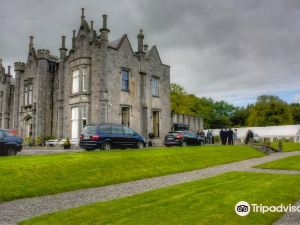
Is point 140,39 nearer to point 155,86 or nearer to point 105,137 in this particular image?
point 155,86

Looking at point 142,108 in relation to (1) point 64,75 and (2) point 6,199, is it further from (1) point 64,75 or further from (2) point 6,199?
(2) point 6,199

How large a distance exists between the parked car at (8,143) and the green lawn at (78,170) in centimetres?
466

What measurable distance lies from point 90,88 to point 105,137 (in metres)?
10.4

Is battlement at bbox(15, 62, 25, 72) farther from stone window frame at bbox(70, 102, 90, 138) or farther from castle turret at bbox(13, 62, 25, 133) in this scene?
stone window frame at bbox(70, 102, 90, 138)

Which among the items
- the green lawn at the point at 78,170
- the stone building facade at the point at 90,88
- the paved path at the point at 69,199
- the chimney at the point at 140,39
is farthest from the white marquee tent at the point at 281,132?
the paved path at the point at 69,199

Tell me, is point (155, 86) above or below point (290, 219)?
above

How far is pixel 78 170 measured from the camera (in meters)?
13.6

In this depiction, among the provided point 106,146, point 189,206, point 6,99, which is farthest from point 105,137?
point 6,99

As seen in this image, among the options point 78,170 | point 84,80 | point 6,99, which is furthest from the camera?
point 6,99

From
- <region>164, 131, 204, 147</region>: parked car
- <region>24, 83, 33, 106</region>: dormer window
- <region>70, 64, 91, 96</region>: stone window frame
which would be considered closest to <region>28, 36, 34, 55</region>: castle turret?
<region>24, 83, 33, 106</region>: dormer window

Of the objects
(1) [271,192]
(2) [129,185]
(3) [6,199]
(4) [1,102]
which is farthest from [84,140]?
(4) [1,102]

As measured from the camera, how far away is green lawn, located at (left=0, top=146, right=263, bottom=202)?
11.2 m

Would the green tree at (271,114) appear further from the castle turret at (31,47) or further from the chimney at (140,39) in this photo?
the castle turret at (31,47)

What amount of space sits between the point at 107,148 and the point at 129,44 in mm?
14463
